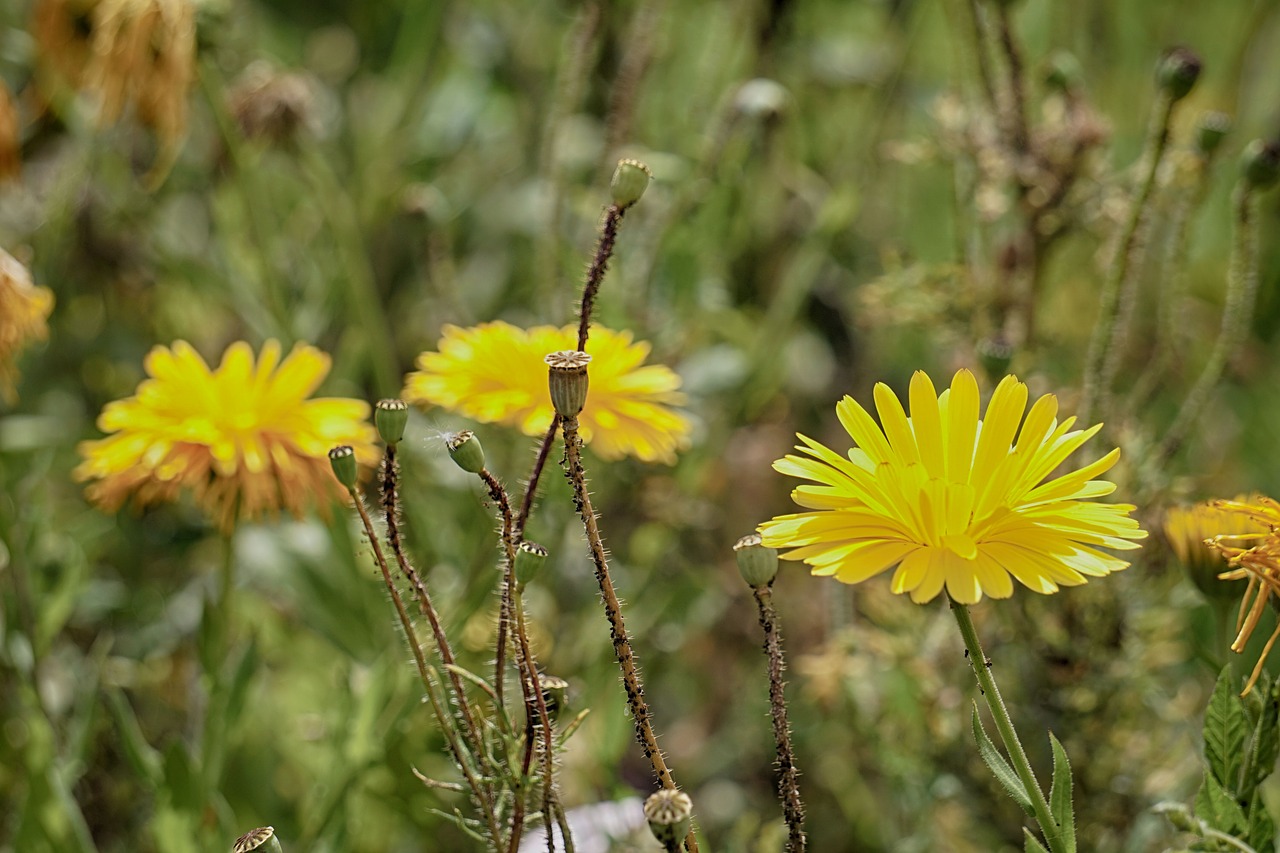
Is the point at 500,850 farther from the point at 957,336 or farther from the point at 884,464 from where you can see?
the point at 957,336

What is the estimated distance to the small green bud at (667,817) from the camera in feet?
1.30

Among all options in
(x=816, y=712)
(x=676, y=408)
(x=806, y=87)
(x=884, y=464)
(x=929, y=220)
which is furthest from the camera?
(x=806, y=87)

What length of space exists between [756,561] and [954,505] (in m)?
0.08

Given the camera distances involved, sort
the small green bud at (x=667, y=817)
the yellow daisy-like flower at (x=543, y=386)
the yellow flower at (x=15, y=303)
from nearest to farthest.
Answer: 1. the small green bud at (x=667, y=817)
2. the yellow daisy-like flower at (x=543, y=386)
3. the yellow flower at (x=15, y=303)

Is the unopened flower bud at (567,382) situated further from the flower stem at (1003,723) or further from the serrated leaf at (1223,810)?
the serrated leaf at (1223,810)

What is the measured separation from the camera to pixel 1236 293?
2.33ft

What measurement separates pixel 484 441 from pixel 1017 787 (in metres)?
0.64

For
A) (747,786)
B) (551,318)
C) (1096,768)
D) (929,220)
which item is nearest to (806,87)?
(929,220)

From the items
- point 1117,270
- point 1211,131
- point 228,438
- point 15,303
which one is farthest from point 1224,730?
point 15,303

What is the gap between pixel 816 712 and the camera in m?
1.13

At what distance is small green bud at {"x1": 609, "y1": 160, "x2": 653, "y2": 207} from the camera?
47 centimetres

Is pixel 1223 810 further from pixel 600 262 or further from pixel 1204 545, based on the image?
pixel 600 262

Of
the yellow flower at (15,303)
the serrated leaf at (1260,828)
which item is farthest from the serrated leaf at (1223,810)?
the yellow flower at (15,303)

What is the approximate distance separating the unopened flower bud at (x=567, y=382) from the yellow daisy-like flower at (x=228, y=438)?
27 cm
